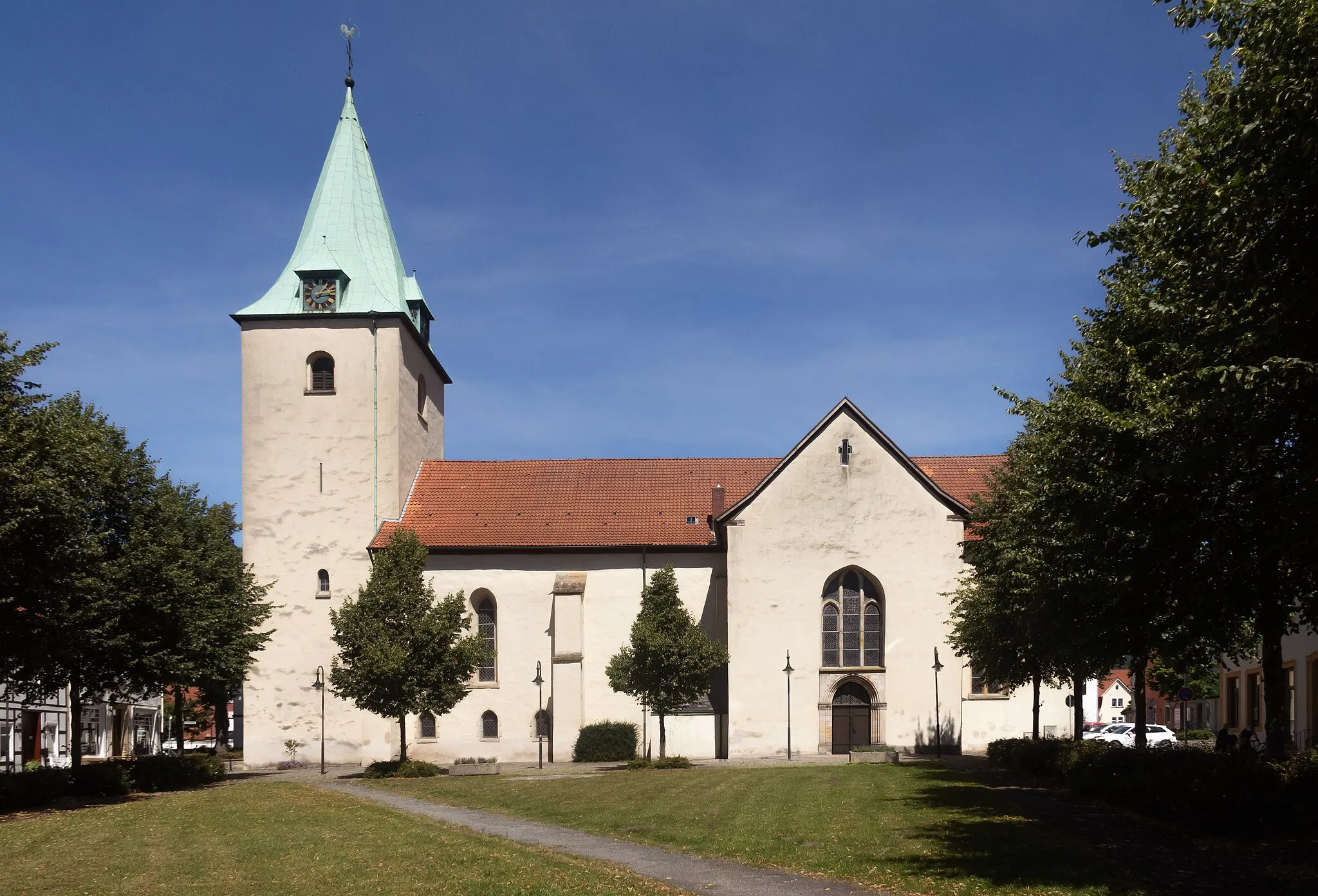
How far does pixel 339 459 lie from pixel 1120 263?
32.7 meters

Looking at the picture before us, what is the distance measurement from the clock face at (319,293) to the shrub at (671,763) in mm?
21925

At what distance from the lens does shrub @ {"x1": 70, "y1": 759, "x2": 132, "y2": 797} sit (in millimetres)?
29688

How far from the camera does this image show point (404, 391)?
4659cm

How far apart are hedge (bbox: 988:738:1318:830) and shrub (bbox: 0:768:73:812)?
2307 centimetres

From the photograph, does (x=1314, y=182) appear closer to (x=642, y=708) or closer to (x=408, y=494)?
(x=642, y=708)

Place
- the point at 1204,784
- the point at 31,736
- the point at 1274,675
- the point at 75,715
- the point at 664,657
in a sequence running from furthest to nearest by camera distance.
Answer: the point at 31,736 → the point at 664,657 → the point at 75,715 → the point at 1274,675 → the point at 1204,784

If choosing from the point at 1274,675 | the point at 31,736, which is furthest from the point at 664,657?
the point at 31,736

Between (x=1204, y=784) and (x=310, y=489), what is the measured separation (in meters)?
35.5

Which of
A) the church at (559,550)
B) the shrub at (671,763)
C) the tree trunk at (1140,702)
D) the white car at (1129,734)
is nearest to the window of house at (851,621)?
the church at (559,550)

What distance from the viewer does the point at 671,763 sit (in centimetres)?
3678

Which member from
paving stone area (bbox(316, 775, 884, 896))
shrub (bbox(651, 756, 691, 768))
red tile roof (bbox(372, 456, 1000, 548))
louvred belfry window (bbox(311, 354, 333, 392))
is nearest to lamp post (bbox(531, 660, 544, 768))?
red tile roof (bbox(372, 456, 1000, 548))

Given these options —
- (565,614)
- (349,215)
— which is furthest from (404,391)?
(565,614)

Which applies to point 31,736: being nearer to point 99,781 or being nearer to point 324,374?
point 324,374

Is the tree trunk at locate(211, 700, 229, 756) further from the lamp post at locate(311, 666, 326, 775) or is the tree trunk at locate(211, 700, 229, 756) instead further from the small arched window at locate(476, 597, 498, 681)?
the small arched window at locate(476, 597, 498, 681)
